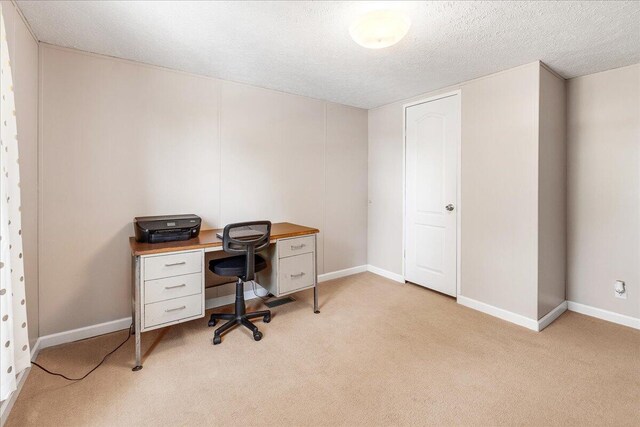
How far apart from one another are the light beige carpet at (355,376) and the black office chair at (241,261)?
100 mm

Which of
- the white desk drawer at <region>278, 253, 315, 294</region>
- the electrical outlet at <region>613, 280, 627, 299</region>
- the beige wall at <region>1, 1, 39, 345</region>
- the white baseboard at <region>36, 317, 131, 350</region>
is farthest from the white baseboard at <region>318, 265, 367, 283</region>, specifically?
the beige wall at <region>1, 1, 39, 345</region>

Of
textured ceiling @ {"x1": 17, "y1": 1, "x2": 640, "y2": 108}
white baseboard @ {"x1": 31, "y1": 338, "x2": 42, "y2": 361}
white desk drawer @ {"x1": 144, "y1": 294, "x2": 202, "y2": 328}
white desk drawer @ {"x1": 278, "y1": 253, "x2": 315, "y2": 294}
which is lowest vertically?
white baseboard @ {"x1": 31, "y1": 338, "x2": 42, "y2": 361}

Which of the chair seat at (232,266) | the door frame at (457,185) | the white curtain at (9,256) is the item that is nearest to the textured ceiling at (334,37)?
the door frame at (457,185)

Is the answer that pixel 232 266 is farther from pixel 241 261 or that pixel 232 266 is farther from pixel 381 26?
pixel 381 26

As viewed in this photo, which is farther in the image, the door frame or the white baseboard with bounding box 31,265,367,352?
the door frame

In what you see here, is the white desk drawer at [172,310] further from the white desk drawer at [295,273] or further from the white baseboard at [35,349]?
the white baseboard at [35,349]

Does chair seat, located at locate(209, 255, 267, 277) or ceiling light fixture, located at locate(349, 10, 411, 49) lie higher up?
ceiling light fixture, located at locate(349, 10, 411, 49)

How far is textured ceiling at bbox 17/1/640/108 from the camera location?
1.79m

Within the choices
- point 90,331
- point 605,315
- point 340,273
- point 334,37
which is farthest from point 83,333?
point 605,315

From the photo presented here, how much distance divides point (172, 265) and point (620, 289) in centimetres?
371

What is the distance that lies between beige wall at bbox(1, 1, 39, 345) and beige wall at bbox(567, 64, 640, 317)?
4295 mm

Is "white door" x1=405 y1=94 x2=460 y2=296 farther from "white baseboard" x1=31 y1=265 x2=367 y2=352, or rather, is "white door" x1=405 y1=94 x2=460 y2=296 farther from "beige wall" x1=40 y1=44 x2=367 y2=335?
"white baseboard" x1=31 y1=265 x2=367 y2=352

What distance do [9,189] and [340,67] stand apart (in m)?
→ 2.34

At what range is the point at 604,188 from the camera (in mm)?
2723
